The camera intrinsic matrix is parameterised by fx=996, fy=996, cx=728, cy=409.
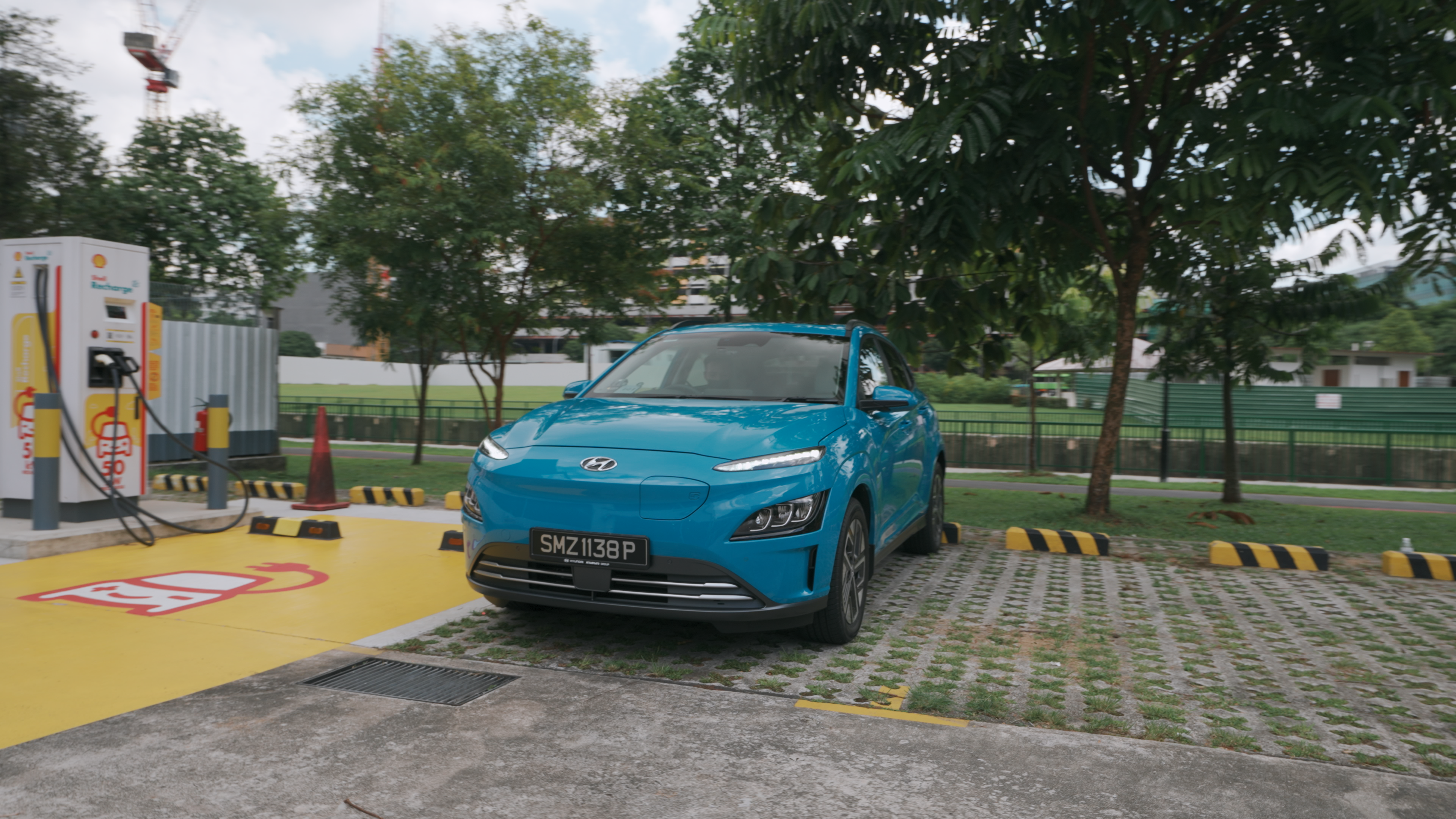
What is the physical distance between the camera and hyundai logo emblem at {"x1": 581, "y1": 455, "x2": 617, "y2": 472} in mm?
4742

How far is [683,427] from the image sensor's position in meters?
5.11

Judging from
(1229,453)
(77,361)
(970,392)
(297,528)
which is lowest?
(297,528)

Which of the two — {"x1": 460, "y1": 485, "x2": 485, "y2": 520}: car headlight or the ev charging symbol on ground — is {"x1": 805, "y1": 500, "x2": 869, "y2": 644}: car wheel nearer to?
{"x1": 460, "y1": 485, "x2": 485, "y2": 520}: car headlight

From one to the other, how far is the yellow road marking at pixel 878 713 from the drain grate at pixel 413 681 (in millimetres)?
1379

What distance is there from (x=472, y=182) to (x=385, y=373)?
114 feet

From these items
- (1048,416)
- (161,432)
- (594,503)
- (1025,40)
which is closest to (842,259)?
(1025,40)

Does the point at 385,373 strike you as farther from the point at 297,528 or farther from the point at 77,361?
the point at 77,361

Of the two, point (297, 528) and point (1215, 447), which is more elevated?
point (1215, 447)

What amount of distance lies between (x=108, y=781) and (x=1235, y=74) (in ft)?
34.9

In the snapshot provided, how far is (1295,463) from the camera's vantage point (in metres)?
20.5

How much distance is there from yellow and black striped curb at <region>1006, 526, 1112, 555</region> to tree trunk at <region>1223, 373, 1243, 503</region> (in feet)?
18.2

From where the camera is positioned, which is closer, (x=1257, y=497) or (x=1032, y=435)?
(x=1257, y=497)

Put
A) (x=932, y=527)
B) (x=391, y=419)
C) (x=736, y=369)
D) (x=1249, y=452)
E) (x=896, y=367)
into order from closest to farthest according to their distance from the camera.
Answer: (x=736, y=369)
(x=896, y=367)
(x=932, y=527)
(x=1249, y=452)
(x=391, y=419)

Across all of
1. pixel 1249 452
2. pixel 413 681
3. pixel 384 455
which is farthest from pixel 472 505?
pixel 1249 452
